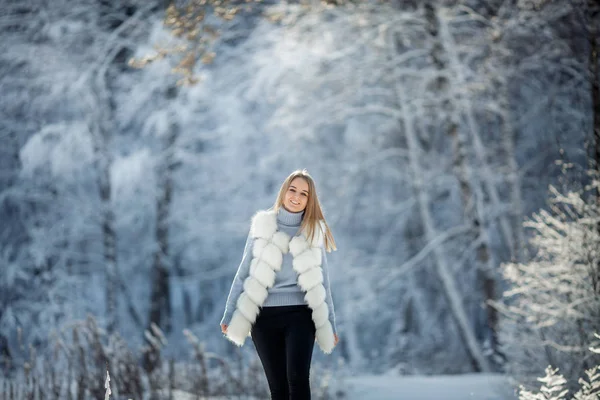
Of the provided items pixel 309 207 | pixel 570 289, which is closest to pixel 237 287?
pixel 309 207

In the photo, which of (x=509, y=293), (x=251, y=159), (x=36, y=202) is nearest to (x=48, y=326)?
(x=36, y=202)

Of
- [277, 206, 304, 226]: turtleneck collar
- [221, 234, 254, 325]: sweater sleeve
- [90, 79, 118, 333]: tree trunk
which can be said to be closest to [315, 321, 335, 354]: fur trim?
[221, 234, 254, 325]: sweater sleeve

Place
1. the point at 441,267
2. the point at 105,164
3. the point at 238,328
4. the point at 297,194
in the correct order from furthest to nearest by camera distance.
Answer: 1. the point at 105,164
2. the point at 441,267
3. the point at 297,194
4. the point at 238,328

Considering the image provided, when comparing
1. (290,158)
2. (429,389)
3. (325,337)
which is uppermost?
(325,337)

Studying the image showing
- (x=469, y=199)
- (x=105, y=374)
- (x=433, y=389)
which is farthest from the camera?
(x=469, y=199)

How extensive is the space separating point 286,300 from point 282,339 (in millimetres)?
231

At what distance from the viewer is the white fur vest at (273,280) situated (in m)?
4.00

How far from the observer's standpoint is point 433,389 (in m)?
7.62

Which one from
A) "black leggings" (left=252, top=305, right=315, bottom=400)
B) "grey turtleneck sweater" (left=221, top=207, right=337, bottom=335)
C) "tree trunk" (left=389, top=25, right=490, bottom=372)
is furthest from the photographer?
"tree trunk" (left=389, top=25, right=490, bottom=372)

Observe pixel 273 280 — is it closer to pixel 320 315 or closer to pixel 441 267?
pixel 320 315

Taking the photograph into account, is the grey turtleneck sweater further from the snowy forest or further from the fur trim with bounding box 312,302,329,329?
the snowy forest

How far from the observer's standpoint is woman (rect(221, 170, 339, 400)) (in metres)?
3.96

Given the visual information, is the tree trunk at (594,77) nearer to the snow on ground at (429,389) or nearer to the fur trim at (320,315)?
the snow on ground at (429,389)

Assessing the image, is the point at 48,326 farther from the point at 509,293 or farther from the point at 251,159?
the point at 509,293
